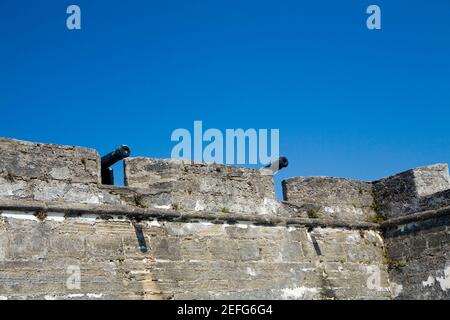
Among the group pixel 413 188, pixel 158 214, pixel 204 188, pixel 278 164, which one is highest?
pixel 278 164

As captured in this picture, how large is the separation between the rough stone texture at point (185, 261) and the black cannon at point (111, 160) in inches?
37.5

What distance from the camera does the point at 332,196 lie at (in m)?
11.6

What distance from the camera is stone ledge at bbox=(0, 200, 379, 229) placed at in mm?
8484

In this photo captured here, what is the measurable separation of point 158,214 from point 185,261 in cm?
72

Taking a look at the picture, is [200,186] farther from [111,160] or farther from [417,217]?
[417,217]

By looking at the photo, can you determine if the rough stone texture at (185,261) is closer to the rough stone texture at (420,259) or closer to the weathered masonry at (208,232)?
the weathered masonry at (208,232)

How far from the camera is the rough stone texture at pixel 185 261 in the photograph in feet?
27.3

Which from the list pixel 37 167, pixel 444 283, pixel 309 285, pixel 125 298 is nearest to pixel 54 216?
pixel 37 167

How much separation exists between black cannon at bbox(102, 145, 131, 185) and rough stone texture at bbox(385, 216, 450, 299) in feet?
15.7

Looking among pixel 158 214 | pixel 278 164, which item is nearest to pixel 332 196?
pixel 278 164

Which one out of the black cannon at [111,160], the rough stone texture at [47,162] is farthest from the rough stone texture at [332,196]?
the rough stone texture at [47,162]

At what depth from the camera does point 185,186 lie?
994cm

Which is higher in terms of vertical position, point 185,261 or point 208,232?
point 208,232
